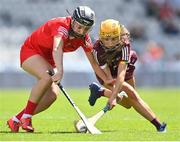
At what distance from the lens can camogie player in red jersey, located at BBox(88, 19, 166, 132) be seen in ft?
37.2

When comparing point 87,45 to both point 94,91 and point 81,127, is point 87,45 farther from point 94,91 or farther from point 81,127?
point 81,127

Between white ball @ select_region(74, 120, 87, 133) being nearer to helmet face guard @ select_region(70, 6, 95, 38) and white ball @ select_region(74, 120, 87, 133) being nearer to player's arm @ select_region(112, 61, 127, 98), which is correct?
player's arm @ select_region(112, 61, 127, 98)

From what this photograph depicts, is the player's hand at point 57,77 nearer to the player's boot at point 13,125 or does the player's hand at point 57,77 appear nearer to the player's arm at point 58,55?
the player's arm at point 58,55

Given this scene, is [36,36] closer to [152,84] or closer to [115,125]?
[115,125]

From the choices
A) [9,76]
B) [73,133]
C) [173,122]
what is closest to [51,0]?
[9,76]

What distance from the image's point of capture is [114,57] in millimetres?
11781

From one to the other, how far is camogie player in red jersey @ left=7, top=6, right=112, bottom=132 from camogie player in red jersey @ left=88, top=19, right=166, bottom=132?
0.56 feet

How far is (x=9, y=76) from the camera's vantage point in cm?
2931

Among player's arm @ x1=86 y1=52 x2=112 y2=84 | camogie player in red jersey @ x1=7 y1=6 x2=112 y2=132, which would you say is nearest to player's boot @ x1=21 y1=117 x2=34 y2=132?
camogie player in red jersey @ x1=7 y1=6 x2=112 y2=132

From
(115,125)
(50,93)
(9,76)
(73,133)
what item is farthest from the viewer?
(9,76)

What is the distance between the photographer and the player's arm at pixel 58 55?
35.9 feet

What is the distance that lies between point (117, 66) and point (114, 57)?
20 centimetres

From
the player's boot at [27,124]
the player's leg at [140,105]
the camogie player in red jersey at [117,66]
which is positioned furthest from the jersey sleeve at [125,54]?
the player's boot at [27,124]

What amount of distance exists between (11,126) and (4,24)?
20.4 m
